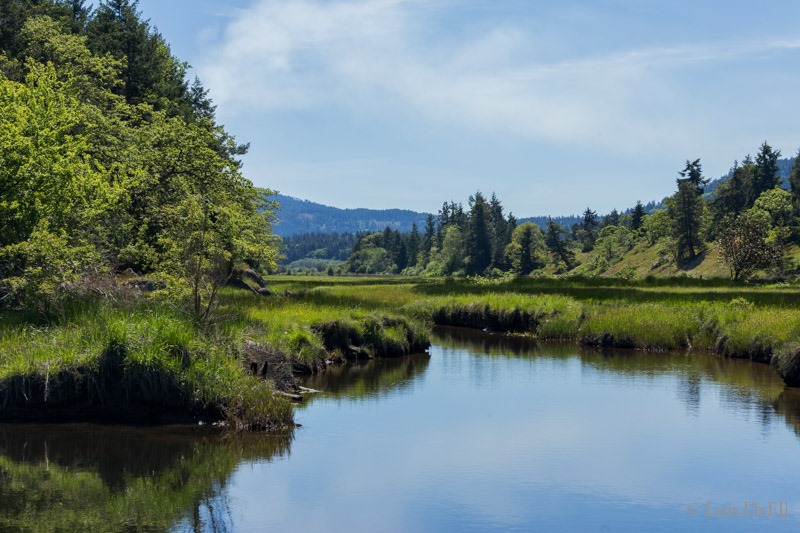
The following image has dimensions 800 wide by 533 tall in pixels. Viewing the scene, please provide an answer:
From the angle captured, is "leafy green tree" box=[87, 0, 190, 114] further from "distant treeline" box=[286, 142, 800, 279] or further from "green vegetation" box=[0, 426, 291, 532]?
"distant treeline" box=[286, 142, 800, 279]

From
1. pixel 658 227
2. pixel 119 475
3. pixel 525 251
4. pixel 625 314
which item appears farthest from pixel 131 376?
pixel 525 251

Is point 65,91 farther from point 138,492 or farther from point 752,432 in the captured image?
point 752,432

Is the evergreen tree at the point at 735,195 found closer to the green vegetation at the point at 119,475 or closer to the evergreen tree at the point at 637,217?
the evergreen tree at the point at 637,217

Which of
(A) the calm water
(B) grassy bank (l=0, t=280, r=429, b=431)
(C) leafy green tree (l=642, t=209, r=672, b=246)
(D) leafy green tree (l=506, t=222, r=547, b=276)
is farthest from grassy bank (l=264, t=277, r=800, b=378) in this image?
(D) leafy green tree (l=506, t=222, r=547, b=276)

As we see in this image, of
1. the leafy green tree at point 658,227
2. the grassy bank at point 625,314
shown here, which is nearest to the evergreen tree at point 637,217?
the leafy green tree at point 658,227

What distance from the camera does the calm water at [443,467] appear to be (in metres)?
15.4

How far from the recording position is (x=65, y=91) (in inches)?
1518

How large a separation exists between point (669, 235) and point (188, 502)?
14049 cm

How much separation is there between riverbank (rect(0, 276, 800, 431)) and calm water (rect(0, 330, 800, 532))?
3.10 ft

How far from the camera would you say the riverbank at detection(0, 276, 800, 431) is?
20.6m

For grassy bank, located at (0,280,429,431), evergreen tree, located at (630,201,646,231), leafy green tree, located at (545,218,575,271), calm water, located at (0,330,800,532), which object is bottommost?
calm water, located at (0,330,800,532)

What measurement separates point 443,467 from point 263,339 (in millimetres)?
10132

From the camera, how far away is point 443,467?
19.0 m

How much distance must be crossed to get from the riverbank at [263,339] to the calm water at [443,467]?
0.95 metres
